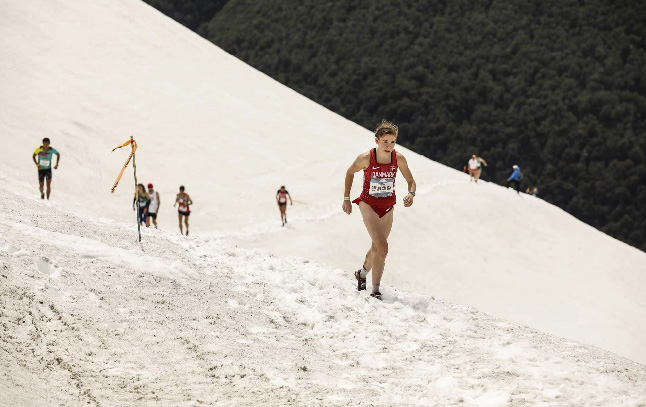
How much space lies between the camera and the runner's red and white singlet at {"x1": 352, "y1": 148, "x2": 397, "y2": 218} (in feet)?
24.9

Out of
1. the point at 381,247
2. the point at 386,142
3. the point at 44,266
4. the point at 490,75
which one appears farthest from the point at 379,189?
the point at 490,75

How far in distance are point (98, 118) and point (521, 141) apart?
278 feet

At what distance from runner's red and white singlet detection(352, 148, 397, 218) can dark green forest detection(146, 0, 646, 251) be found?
92.9 metres

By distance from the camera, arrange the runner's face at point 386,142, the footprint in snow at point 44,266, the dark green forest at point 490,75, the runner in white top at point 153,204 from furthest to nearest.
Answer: the dark green forest at point 490,75, the runner in white top at point 153,204, the runner's face at point 386,142, the footprint in snow at point 44,266

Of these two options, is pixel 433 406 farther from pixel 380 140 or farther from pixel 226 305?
pixel 380 140

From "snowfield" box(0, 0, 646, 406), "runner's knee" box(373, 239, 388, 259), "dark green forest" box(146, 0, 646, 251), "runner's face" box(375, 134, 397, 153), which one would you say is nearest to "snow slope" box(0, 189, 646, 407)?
"snowfield" box(0, 0, 646, 406)

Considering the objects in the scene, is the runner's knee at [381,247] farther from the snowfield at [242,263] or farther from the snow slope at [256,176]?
the snow slope at [256,176]

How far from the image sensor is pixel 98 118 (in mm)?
27234

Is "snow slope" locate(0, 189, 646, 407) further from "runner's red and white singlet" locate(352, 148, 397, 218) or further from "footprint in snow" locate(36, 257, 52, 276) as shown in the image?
"runner's red and white singlet" locate(352, 148, 397, 218)

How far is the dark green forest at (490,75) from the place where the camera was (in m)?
102

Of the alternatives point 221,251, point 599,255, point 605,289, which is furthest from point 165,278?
point 599,255

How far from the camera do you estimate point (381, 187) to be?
24.9ft

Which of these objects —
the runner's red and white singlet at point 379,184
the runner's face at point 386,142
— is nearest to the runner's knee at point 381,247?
the runner's red and white singlet at point 379,184

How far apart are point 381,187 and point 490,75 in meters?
109
